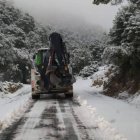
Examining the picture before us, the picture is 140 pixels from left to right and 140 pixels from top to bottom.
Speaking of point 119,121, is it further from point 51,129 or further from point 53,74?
point 53,74

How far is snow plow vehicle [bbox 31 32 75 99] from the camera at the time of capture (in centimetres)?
2267

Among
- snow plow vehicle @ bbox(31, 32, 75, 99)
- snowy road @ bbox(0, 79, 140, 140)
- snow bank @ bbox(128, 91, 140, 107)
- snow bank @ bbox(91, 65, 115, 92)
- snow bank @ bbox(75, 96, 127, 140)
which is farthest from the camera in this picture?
snow bank @ bbox(91, 65, 115, 92)

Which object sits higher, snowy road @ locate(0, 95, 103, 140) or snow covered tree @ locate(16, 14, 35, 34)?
snow covered tree @ locate(16, 14, 35, 34)

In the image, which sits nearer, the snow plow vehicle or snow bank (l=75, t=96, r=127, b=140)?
snow bank (l=75, t=96, r=127, b=140)

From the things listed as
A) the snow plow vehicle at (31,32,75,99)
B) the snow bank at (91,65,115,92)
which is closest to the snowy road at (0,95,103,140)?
the snow plow vehicle at (31,32,75,99)

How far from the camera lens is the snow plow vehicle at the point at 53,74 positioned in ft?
74.4

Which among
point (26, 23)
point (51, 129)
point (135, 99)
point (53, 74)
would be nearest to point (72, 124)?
point (51, 129)

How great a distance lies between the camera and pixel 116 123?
1158 cm

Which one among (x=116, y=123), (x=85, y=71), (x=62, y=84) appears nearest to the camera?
(x=116, y=123)

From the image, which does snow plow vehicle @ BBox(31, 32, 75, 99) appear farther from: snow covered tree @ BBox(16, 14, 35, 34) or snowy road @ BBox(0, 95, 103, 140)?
snow covered tree @ BBox(16, 14, 35, 34)

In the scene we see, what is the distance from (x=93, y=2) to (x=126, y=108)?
161 inches

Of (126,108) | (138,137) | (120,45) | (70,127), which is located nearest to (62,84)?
(120,45)

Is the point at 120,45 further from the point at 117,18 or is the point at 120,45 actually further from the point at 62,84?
the point at 62,84

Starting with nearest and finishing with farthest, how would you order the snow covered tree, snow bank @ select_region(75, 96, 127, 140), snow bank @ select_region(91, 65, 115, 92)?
snow bank @ select_region(75, 96, 127, 140)
snow bank @ select_region(91, 65, 115, 92)
the snow covered tree
